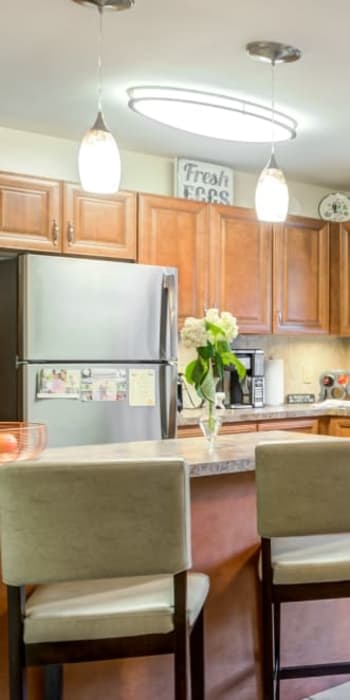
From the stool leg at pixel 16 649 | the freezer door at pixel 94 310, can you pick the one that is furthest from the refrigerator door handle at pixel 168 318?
the stool leg at pixel 16 649

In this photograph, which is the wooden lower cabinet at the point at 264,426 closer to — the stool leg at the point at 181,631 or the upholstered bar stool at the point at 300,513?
the upholstered bar stool at the point at 300,513

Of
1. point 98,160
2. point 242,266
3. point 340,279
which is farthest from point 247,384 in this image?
point 98,160

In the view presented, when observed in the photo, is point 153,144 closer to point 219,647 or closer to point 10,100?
point 10,100

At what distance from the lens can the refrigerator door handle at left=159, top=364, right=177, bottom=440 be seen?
317 cm

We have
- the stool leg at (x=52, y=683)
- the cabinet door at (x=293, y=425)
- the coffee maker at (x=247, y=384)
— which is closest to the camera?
the stool leg at (x=52, y=683)

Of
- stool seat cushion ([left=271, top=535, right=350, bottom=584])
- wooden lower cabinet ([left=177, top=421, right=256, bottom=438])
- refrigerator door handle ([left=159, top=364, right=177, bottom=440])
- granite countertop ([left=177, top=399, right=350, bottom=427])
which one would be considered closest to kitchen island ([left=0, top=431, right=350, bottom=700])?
stool seat cushion ([left=271, top=535, right=350, bottom=584])

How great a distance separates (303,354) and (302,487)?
3139 millimetres

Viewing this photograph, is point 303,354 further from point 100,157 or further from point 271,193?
point 100,157

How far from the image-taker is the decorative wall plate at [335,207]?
14.9 ft

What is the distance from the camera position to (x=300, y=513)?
5.51ft

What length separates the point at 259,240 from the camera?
4070 mm

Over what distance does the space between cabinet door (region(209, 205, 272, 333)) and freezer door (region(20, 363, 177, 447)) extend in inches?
34.6

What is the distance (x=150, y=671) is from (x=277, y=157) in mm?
3053

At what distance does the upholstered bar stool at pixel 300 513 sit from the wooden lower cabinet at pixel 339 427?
2268 millimetres
